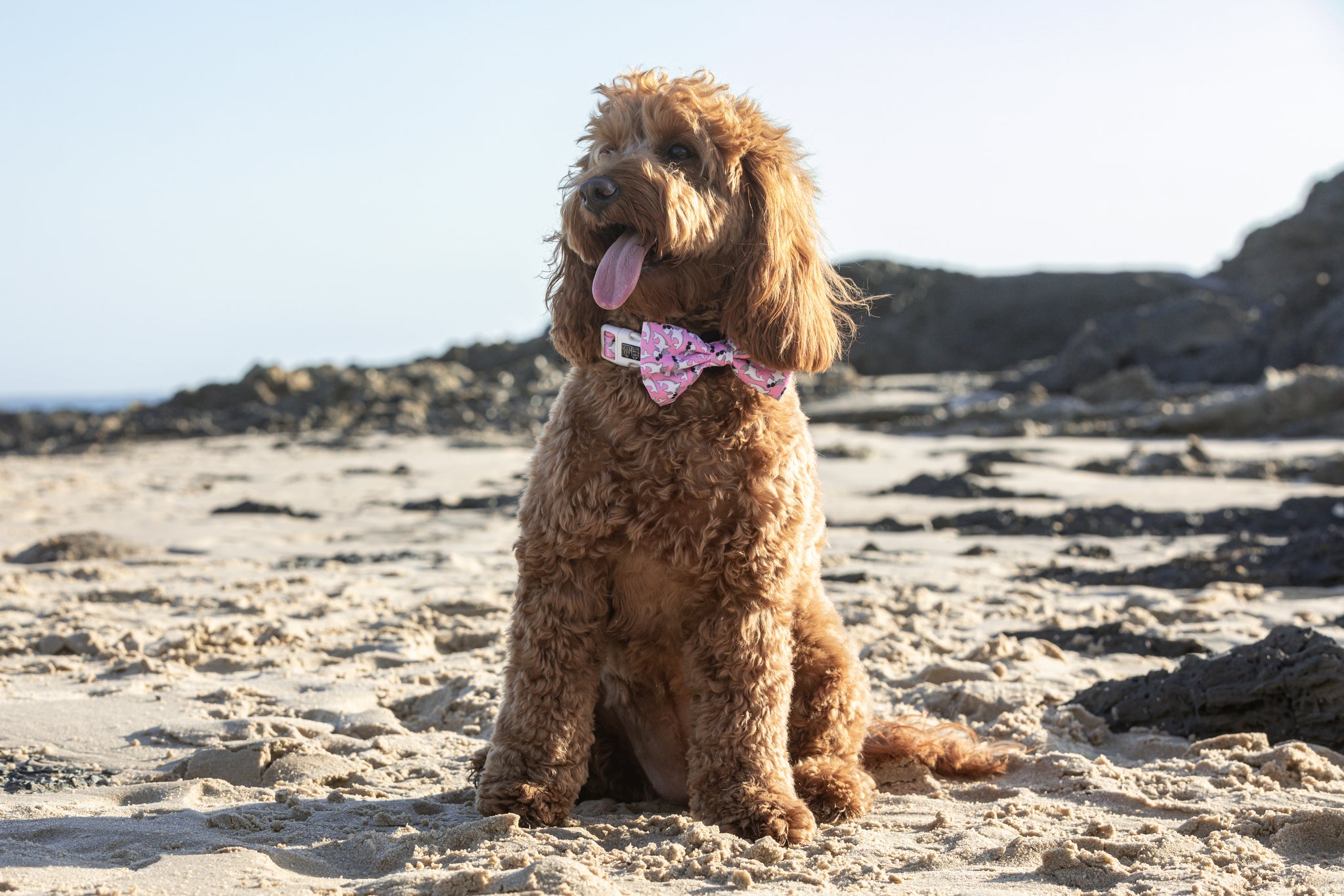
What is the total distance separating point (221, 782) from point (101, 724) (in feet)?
2.81

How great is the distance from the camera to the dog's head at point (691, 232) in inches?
125

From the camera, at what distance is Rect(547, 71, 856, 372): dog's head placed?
3.19m

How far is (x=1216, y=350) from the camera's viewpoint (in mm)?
21766

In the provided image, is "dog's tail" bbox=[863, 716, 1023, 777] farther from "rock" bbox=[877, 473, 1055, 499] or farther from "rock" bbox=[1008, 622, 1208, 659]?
"rock" bbox=[877, 473, 1055, 499]

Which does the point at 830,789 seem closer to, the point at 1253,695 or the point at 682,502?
the point at 682,502

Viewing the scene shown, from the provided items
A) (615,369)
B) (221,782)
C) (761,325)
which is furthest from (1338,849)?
(221,782)

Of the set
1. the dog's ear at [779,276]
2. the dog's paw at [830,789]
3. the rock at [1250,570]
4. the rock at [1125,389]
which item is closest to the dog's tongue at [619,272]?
the dog's ear at [779,276]

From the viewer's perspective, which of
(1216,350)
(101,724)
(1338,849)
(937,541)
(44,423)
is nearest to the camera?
(1338,849)

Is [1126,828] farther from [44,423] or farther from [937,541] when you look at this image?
[44,423]

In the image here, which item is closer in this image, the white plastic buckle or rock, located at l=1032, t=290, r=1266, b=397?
the white plastic buckle

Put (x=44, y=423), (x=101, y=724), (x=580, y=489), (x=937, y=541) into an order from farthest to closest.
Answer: (x=44, y=423) → (x=937, y=541) → (x=101, y=724) → (x=580, y=489)

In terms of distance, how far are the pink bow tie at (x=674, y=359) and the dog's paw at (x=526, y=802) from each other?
1140 millimetres

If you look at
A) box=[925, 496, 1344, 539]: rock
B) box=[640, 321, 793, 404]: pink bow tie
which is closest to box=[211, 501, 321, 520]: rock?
box=[925, 496, 1344, 539]: rock

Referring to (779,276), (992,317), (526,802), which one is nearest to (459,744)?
(526,802)
